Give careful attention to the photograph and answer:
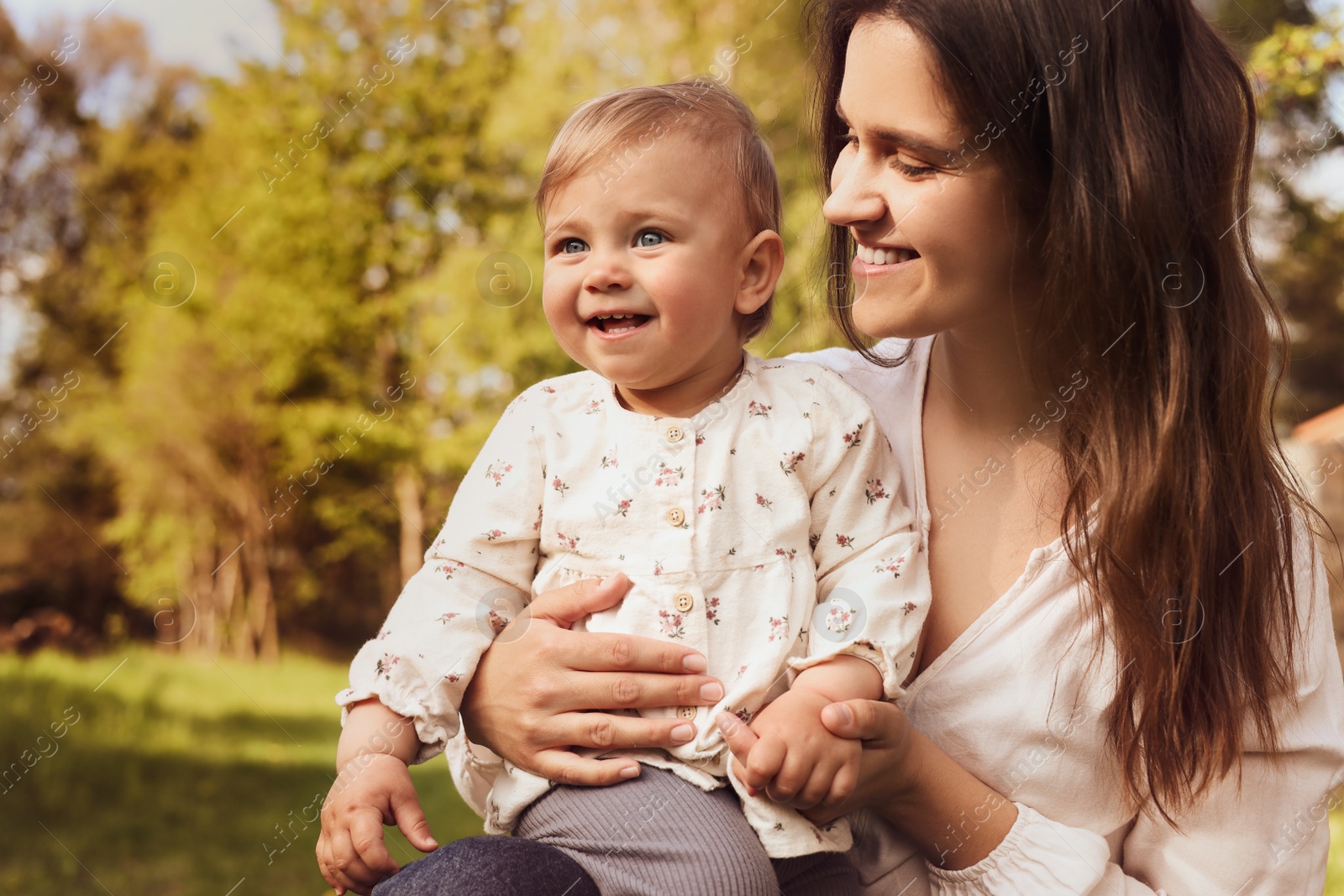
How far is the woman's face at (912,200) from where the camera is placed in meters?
1.78

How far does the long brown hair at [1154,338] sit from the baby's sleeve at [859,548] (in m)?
0.33

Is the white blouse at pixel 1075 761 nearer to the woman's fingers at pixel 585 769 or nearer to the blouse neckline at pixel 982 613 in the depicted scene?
the blouse neckline at pixel 982 613

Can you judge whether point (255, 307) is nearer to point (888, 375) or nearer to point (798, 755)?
point (888, 375)

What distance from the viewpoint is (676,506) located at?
5.68 ft

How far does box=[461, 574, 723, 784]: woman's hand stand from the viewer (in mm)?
1630

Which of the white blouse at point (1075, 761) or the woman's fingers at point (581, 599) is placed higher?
the woman's fingers at point (581, 599)

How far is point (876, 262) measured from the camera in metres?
1.85

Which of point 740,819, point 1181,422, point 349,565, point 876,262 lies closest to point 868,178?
point 876,262

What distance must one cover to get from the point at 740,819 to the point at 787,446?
58cm

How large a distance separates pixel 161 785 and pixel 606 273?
21.8 feet

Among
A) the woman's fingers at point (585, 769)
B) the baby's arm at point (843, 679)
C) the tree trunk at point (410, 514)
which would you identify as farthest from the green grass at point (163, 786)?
the baby's arm at point (843, 679)

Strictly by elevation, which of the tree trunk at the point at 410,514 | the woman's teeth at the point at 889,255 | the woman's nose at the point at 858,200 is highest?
the woman's nose at the point at 858,200

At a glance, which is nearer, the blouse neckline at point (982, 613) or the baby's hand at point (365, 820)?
the baby's hand at point (365, 820)

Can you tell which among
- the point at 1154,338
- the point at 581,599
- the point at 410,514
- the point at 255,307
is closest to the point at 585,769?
the point at 581,599
